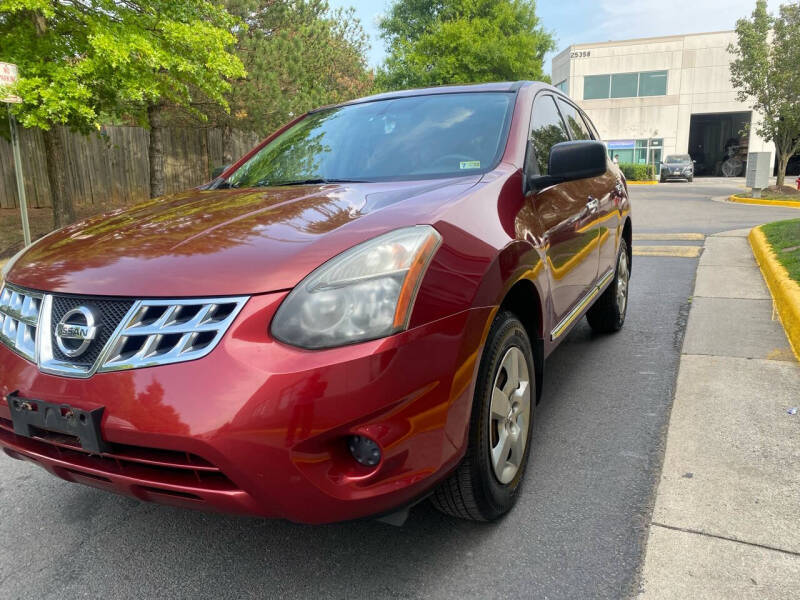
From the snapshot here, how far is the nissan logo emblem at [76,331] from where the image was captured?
1694mm

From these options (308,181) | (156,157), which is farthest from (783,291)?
(156,157)

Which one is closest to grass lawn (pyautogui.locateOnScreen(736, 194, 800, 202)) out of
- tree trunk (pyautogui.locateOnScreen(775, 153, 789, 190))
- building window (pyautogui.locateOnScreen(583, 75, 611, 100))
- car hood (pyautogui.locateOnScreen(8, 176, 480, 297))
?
tree trunk (pyautogui.locateOnScreen(775, 153, 789, 190))

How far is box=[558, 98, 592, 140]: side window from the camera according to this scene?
3852 mm

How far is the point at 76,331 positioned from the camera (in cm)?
172

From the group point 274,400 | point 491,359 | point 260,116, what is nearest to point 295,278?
point 274,400

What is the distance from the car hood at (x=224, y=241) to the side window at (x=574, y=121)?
1.81 m

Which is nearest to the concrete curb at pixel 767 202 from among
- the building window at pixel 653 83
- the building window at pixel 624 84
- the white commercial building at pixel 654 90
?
the white commercial building at pixel 654 90

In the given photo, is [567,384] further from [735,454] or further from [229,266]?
[229,266]

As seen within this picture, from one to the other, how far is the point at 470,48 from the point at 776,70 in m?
13.7

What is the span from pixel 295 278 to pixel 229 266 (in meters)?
0.20

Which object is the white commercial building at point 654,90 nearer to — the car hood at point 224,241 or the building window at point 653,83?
the building window at point 653,83

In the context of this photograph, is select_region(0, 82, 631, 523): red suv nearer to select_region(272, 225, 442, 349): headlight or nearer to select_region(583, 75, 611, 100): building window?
select_region(272, 225, 442, 349): headlight

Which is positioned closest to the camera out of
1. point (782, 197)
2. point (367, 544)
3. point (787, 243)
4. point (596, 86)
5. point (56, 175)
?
point (367, 544)

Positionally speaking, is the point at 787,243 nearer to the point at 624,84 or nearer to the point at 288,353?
the point at 288,353
